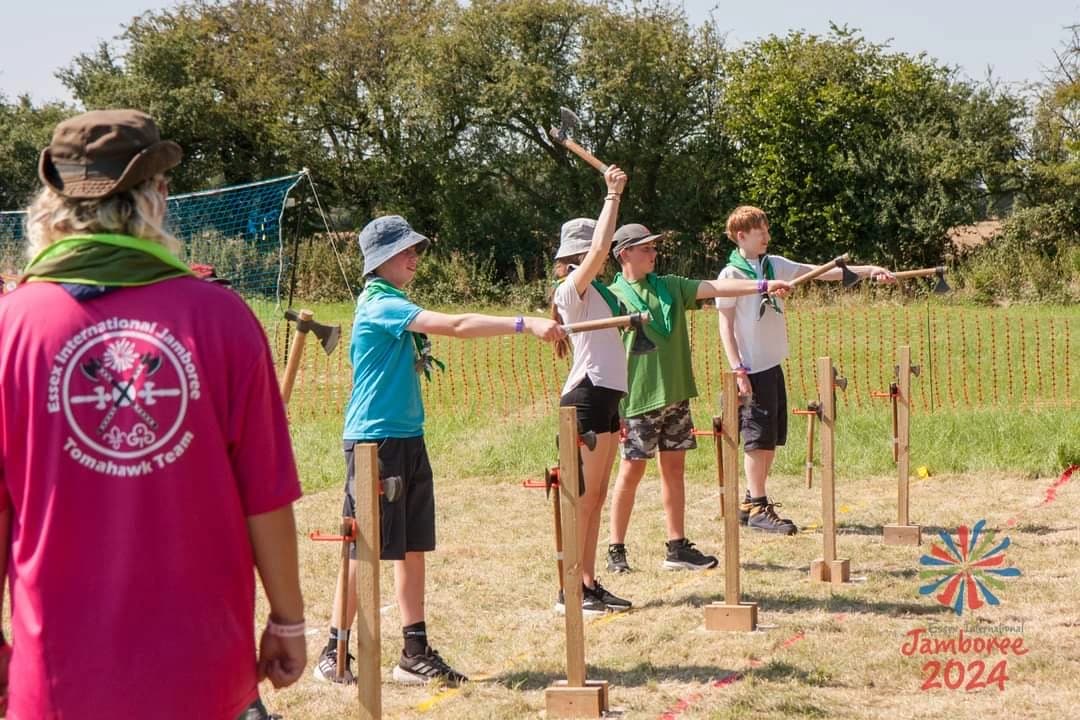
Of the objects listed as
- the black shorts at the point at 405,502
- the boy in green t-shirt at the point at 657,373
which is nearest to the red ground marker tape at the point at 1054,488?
the boy in green t-shirt at the point at 657,373

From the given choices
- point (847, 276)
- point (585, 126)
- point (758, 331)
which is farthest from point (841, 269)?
point (585, 126)

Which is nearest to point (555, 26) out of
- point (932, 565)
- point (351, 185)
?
point (351, 185)

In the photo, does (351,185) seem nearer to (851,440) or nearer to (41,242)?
(851,440)

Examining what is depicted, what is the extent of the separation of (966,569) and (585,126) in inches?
968

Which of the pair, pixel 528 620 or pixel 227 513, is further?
pixel 528 620

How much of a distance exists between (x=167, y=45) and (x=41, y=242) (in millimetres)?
35097

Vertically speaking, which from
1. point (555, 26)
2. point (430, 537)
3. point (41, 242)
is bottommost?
point (430, 537)

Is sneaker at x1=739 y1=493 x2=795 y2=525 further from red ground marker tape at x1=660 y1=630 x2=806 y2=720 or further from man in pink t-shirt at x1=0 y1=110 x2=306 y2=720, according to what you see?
man in pink t-shirt at x1=0 y1=110 x2=306 y2=720

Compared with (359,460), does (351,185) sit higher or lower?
higher

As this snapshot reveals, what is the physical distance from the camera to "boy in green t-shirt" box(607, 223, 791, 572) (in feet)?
21.1

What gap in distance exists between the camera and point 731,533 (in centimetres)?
552

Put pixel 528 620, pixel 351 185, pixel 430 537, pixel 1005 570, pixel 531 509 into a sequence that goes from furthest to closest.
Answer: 1. pixel 351 185
2. pixel 531 509
3. pixel 1005 570
4. pixel 528 620
5. pixel 430 537

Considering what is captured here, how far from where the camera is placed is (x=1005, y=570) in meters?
6.60

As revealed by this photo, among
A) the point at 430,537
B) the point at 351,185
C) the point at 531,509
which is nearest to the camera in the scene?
the point at 430,537
